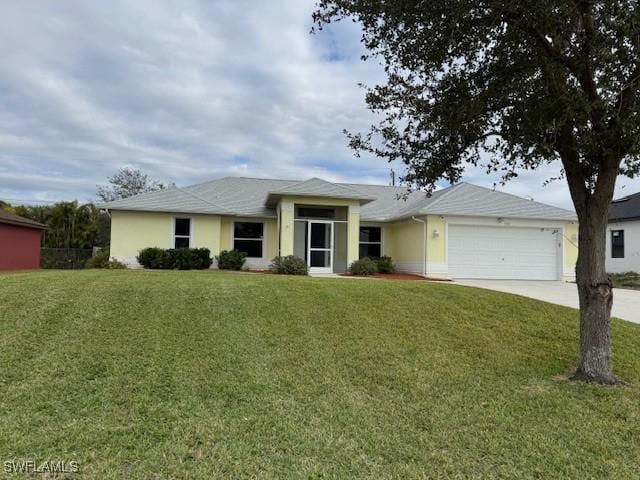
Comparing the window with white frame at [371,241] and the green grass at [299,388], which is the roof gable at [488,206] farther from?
the green grass at [299,388]

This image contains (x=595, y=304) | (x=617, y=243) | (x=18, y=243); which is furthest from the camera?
(x=617, y=243)

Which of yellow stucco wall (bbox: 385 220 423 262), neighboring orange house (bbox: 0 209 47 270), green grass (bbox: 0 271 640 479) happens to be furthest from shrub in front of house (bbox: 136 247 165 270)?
yellow stucco wall (bbox: 385 220 423 262)

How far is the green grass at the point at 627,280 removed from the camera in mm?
19511

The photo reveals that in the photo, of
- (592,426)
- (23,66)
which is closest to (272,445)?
(592,426)

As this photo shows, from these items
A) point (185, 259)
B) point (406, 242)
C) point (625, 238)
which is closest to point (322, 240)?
point (406, 242)

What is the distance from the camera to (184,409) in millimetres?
4684

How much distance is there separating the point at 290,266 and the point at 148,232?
6765 millimetres

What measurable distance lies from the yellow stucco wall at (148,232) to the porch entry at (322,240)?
3826 millimetres

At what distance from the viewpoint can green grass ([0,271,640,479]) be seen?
3795 millimetres

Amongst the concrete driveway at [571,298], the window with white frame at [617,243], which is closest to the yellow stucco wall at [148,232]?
the concrete driveway at [571,298]

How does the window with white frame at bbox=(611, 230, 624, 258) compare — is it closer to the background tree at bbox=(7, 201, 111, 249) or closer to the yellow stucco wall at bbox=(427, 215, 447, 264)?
the yellow stucco wall at bbox=(427, 215, 447, 264)

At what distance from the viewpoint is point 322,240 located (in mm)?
19750

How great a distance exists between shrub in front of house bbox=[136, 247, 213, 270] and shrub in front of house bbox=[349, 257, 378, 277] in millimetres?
6331

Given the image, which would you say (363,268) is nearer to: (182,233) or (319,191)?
(319,191)
